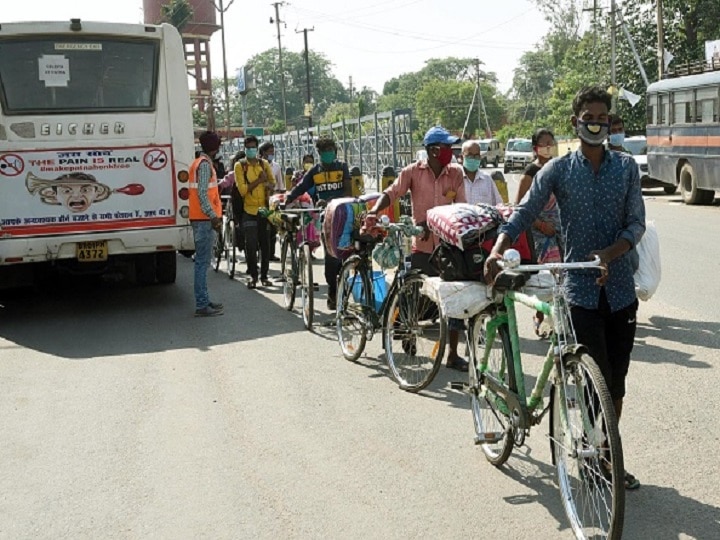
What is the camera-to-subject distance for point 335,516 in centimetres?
452

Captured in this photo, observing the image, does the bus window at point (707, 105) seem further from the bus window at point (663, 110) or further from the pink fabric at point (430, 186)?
the pink fabric at point (430, 186)

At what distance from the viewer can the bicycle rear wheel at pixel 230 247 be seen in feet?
44.4

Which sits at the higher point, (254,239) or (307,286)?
(254,239)

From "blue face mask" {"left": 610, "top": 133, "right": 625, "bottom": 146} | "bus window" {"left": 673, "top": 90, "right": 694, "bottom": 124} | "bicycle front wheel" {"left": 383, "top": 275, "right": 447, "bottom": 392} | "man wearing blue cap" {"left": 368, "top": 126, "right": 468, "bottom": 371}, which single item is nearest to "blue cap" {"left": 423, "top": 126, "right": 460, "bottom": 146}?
"man wearing blue cap" {"left": 368, "top": 126, "right": 468, "bottom": 371}

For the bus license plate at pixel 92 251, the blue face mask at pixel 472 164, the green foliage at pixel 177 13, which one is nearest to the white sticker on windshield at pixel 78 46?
the bus license plate at pixel 92 251

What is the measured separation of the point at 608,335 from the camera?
15.0 ft

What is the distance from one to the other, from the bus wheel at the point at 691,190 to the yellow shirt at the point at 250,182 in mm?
13517

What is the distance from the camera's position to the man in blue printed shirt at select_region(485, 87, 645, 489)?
173 inches

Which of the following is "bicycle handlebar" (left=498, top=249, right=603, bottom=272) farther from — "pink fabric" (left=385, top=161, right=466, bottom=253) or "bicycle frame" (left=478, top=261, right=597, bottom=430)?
"pink fabric" (left=385, top=161, right=466, bottom=253)

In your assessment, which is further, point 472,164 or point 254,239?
point 254,239

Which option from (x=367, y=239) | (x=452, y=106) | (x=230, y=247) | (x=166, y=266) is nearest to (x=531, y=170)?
(x=367, y=239)

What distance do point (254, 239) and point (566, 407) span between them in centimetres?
851

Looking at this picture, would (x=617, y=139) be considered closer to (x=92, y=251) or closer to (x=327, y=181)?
(x=327, y=181)

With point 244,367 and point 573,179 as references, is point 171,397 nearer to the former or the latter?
point 244,367
